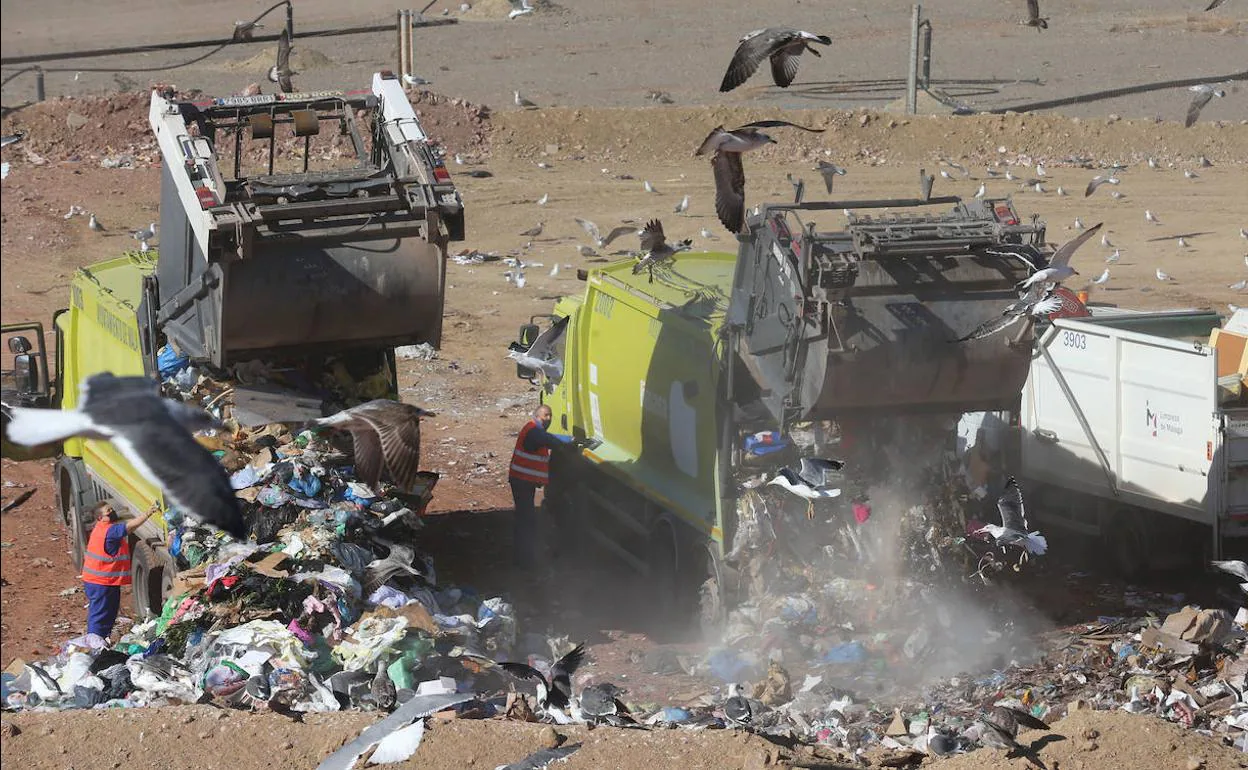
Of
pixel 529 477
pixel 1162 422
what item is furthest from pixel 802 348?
pixel 529 477

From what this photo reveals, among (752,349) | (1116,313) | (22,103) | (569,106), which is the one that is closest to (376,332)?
(752,349)

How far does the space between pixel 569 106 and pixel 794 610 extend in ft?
74.2

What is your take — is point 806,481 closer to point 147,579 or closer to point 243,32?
point 147,579

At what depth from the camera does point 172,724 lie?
8.04 m

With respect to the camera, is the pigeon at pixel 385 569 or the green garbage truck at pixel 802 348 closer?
the green garbage truck at pixel 802 348

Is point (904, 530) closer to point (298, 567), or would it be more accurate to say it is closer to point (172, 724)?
point (298, 567)

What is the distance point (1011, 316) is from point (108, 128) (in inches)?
885

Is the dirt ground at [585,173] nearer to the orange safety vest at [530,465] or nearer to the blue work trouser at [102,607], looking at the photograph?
the blue work trouser at [102,607]

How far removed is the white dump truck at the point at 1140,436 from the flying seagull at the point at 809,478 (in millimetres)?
2097

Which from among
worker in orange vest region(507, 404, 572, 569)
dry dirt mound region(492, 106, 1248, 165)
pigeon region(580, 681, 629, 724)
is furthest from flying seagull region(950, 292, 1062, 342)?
dry dirt mound region(492, 106, 1248, 165)

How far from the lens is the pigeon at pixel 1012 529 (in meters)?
10.1

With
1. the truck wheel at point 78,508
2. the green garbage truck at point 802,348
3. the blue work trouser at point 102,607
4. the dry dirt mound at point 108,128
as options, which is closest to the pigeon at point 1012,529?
the green garbage truck at point 802,348

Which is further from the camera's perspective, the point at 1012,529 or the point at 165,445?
the point at 1012,529

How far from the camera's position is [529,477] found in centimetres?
1266
